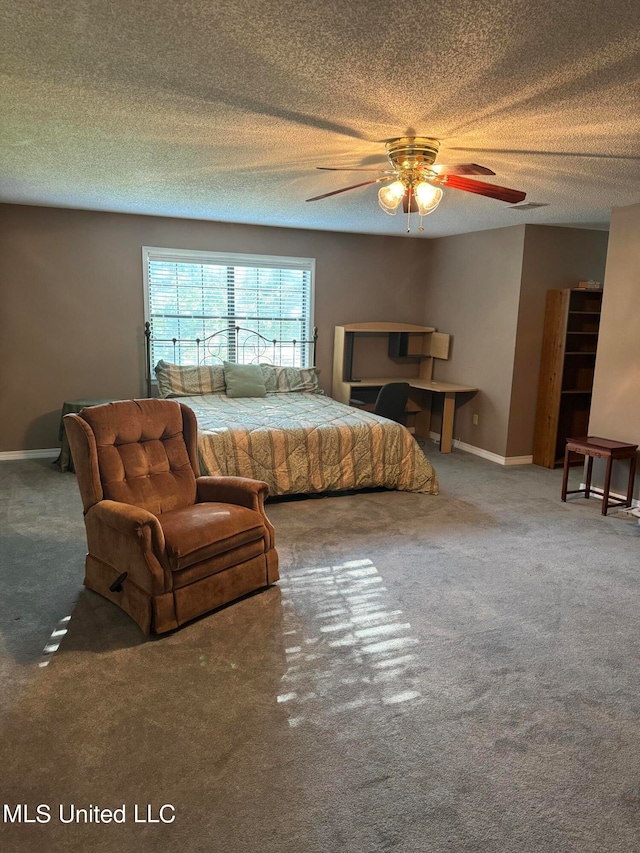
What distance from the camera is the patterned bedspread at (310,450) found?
445cm

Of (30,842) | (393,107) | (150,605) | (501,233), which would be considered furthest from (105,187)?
(30,842)

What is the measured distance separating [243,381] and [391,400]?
1.47 meters

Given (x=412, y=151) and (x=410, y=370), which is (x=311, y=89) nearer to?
(x=412, y=151)

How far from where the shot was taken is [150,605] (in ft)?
8.85

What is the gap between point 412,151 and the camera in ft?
9.66

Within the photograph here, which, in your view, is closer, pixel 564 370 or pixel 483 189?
pixel 483 189

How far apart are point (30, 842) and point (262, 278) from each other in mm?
5593

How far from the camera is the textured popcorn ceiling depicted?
70.1 inches

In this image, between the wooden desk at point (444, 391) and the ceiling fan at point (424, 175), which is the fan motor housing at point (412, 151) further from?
the wooden desk at point (444, 391)

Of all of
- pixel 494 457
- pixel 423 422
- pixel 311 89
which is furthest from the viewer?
pixel 423 422

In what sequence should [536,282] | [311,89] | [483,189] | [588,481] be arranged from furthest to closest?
[536,282], [588,481], [483,189], [311,89]

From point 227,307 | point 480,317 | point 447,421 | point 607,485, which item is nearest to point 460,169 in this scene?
point 607,485

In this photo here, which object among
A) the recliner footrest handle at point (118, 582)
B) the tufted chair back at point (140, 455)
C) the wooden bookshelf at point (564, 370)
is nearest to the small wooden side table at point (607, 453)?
the wooden bookshelf at point (564, 370)

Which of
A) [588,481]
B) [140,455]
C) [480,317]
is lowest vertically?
[588,481]
